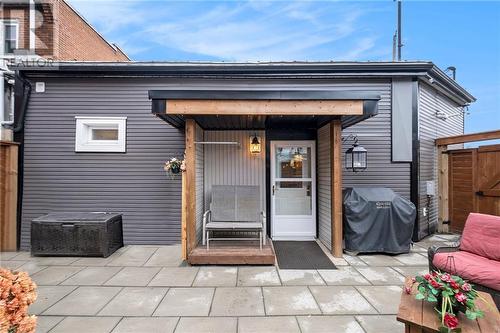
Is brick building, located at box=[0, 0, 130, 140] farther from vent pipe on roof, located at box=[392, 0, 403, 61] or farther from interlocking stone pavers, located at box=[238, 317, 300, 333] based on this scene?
vent pipe on roof, located at box=[392, 0, 403, 61]

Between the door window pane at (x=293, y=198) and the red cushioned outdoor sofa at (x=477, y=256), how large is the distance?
248 centimetres

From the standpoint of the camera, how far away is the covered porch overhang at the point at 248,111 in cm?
360

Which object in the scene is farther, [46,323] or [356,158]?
[356,158]

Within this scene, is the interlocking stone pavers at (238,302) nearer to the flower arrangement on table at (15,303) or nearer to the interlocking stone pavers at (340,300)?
the interlocking stone pavers at (340,300)

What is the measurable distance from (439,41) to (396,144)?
11414 millimetres

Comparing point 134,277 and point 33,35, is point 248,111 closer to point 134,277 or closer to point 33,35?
point 134,277

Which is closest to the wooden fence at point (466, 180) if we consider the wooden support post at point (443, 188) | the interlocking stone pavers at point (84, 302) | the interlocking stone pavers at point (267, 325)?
the wooden support post at point (443, 188)

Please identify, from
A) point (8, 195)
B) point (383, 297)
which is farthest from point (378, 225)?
point (8, 195)

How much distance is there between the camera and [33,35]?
20.1 feet

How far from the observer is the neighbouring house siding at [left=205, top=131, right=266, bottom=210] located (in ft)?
17.4

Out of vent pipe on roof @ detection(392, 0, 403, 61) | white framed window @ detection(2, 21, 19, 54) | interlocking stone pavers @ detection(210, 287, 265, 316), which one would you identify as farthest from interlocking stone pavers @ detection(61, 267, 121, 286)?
vent pipe on roof @ detection(392, 0, 403, 61)

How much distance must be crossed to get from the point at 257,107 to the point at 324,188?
2.25 metres

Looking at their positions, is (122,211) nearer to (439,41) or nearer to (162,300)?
(162,300)

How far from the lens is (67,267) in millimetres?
3855
